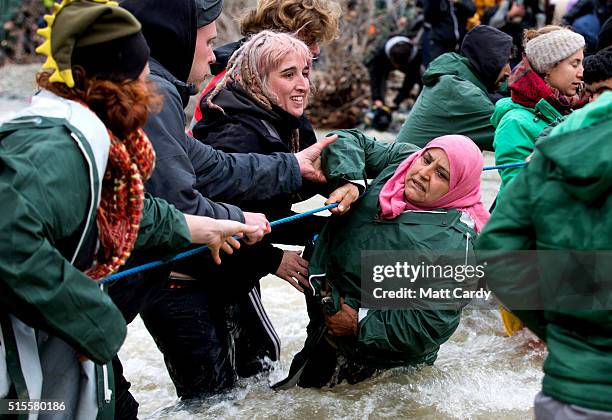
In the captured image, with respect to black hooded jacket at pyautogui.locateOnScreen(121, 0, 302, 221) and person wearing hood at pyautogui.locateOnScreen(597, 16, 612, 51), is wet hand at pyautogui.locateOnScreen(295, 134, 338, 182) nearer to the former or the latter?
black hooded jacket at pyautogui.locateOnScreen(121, 0, 302, 221)

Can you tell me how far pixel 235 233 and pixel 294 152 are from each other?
3.68 feet

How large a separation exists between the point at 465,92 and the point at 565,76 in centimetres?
67

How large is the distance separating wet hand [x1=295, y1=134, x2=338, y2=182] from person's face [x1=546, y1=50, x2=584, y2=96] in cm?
158

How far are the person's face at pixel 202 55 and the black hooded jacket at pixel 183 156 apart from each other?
0.05 m

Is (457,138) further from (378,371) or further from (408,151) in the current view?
(378,371)

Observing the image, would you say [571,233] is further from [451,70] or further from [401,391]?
[451,70]

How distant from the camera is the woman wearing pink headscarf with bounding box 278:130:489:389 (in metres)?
3.64

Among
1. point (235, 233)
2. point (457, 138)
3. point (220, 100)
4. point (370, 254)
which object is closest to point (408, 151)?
point (457, 138)

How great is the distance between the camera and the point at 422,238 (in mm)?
3627

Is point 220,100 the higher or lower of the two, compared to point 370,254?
higher

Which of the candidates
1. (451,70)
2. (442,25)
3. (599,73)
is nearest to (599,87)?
(599,73)

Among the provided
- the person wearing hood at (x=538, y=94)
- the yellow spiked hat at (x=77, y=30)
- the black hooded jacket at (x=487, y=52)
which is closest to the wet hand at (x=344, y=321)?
the person wearing hood at (x=538, y=94)

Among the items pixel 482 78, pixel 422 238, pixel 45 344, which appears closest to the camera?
pixel 45 344

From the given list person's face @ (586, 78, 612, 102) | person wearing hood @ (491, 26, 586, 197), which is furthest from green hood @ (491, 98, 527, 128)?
person's face @ (586, 78, 612, 102)
